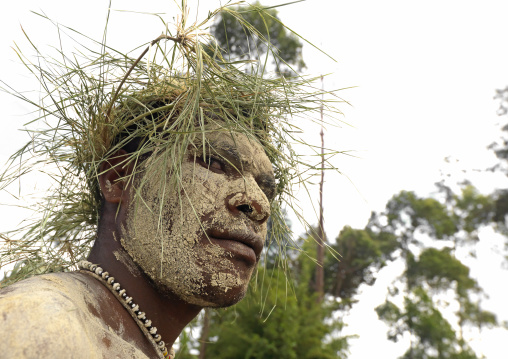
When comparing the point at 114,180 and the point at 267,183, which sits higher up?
the point at 267,183

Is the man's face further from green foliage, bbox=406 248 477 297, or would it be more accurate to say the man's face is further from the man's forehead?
green foliage, bbox=406 248 477 297

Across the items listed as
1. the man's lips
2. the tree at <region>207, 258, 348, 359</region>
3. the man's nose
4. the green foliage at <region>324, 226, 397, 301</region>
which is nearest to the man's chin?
the man's lips

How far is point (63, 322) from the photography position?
1325 mm

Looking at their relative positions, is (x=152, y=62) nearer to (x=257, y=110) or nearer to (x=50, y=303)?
(x=257, y=110)

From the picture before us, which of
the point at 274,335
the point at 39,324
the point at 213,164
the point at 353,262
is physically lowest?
the point at 39,324

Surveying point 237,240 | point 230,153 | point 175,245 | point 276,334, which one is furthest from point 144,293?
point 276,334

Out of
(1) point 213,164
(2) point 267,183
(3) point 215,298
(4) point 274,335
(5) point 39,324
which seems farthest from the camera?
(4) point 274,335

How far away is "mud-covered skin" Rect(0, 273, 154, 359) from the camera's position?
4.11 ft

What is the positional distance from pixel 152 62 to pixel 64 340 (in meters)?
1.12

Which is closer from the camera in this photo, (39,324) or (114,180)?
(39,324)

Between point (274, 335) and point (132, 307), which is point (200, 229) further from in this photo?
point (274, 335)

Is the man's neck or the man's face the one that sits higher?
the man's face

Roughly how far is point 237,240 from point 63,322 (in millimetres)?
646

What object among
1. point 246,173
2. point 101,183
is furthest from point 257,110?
point 101,183
